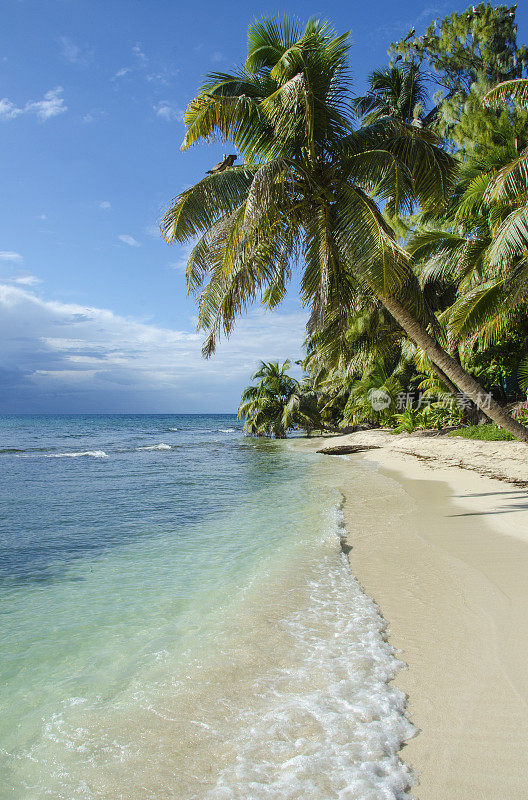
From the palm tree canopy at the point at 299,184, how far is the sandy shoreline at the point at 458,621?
3.71m

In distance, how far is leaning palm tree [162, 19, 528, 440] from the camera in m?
6.86

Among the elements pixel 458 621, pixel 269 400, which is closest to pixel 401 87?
pixel 269 400

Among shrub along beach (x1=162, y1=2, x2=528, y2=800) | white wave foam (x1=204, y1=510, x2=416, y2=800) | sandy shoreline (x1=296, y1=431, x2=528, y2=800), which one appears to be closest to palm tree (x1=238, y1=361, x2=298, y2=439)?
shrub along beach (x1=162, y1=2, x2=528, y2=800)

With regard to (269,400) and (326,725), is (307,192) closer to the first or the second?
(326,725)

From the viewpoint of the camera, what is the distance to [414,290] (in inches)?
292

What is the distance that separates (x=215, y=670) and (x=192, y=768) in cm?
97

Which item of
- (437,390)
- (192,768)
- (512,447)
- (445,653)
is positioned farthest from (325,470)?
(192,768)

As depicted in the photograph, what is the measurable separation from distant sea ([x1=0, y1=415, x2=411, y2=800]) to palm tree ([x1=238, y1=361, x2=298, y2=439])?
22.5 meters

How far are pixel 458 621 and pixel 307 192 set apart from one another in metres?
6.74

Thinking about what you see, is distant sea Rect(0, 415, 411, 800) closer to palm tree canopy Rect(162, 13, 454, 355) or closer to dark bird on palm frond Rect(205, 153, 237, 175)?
palm tree canopy Rect(162, 13, 454, 355)

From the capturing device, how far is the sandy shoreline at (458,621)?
2.28 metres

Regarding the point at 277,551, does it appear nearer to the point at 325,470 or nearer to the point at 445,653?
the point at 445,653

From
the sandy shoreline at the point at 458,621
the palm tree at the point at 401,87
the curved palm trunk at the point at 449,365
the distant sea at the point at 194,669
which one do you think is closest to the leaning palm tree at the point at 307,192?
the curved palm trunk at the point at 449,365

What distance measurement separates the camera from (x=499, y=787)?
2.09 meters
